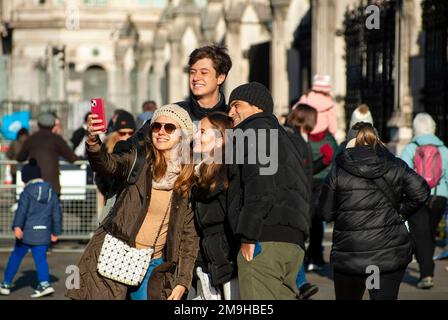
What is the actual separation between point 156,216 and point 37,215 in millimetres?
4790

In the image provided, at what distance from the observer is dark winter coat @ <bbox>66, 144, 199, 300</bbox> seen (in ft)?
22.5

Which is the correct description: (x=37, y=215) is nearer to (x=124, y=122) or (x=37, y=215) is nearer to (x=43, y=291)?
(x=43, y=291)

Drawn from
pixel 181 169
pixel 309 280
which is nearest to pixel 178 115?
pixel 181 169

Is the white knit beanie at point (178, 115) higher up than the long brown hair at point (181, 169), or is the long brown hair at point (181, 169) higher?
the white knit beanie at point (178, 115)

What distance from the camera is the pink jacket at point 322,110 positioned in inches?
547

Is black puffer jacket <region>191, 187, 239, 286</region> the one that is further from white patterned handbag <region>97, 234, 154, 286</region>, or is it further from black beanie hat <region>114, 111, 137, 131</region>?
black beanie hat <region>114, 111, 137, 131</region>

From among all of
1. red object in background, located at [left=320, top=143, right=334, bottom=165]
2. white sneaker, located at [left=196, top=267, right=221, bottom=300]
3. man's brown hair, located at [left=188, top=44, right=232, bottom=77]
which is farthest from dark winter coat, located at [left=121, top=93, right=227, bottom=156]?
red object in background, located at [left=320, top=143, right=334, bottom=165]

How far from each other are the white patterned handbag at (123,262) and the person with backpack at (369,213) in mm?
1749

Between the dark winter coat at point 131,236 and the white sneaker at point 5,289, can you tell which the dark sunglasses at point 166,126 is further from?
the white sneaker at point 5,289

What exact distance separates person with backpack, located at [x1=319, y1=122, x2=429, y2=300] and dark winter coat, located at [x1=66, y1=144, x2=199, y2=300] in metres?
1.49

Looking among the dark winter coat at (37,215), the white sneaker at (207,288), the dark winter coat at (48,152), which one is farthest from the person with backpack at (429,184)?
the white sneaker at (207,288)

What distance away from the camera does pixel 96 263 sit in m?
6.91

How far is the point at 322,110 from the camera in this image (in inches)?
563

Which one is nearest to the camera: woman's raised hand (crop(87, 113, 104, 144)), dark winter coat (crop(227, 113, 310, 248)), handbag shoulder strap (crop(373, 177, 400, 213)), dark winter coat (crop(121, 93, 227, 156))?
woman's raised hand (crop(87, 113, 104, 144))
